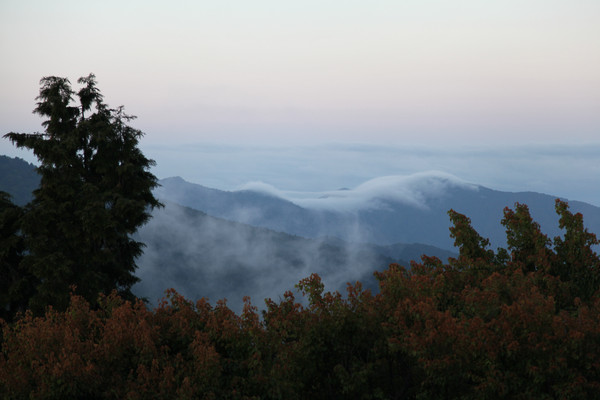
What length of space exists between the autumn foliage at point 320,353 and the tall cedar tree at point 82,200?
11199 mm

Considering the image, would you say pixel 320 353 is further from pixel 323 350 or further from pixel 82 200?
pixel 82 200

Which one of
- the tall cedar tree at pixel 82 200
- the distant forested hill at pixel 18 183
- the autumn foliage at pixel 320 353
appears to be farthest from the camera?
the distant forested hill at pixel 18 183

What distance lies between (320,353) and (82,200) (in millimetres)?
17813

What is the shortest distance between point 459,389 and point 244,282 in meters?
184

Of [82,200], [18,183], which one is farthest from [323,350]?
[18,183]

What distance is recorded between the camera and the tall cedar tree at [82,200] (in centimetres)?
2622

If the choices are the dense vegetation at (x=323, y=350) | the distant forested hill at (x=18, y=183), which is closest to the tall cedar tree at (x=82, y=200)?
the dense vegetation at (x=323, y=350)

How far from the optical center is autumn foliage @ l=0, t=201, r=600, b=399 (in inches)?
488

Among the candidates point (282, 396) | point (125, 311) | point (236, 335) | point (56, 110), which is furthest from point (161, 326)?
point (56, 110)

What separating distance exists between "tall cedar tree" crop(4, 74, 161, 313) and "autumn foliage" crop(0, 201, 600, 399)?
1120 centimetres

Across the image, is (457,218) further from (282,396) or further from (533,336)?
(282,396)

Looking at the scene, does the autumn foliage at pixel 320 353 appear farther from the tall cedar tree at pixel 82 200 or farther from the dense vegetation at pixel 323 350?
the tall cedar tree at pixel 82 200

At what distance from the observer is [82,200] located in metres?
27.2

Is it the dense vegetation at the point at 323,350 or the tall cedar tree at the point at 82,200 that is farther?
the tall cedar tree at the point at 82,200
